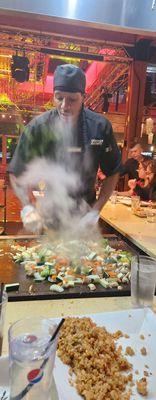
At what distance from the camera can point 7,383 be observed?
88cm

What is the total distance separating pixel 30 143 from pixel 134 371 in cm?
160

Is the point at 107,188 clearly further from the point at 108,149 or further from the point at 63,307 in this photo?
the point at 63,307

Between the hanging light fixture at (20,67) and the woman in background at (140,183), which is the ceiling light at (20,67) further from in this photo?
the woman in background at (140,183)

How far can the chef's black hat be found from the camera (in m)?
2.00

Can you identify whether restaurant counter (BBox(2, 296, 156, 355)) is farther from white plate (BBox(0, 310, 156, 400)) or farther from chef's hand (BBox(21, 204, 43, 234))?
chef's hand (BBox(21, 204, 43, 234))

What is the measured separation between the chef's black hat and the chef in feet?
0.35

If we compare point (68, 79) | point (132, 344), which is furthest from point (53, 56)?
point (132, 344)

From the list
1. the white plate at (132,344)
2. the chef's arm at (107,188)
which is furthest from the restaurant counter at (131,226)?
the white plate at (132,344)

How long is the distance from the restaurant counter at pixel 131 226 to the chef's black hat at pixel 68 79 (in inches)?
44.8

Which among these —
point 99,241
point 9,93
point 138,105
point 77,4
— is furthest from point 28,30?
point 77,4

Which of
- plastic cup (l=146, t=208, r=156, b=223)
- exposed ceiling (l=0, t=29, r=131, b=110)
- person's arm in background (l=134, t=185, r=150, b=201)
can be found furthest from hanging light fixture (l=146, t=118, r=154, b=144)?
plastic cup (l=146, t=208, r=156, b=223)

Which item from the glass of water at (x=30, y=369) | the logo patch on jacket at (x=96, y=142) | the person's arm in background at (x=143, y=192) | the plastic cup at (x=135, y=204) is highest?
the logo patch on jacket at (x=96, y=142)

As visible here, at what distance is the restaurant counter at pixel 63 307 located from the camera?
4.27ft

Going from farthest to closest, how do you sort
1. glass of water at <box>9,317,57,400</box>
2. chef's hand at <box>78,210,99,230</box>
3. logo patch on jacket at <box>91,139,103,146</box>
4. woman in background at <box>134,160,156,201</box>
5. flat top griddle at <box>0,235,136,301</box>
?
1. woman in background at <box>134,160,156,201</box>
2. logo patch on jacket at <box>91,139,103,146</box>
3. chef's hand at <box>78,210,99,230</box>
4. flat top griddle at <box>0,235,136,301</box>
5. glass of water at <box>9,317,57,400</box>
